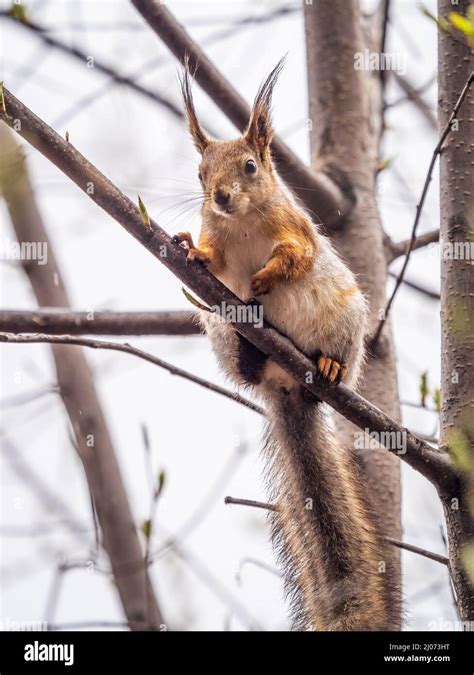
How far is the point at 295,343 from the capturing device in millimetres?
3158

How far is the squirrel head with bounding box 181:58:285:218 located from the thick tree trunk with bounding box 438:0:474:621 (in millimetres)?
607

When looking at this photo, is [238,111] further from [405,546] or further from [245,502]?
[405,546]

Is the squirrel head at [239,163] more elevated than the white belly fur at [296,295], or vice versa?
the squirrel head at [239,163]

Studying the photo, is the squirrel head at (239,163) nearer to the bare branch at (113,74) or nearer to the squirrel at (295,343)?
the squirrel at (295,343)

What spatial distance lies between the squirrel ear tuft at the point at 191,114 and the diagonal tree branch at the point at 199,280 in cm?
89

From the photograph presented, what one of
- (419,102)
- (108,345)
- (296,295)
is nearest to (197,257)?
(108,345)

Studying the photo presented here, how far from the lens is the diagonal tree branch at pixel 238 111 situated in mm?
3232

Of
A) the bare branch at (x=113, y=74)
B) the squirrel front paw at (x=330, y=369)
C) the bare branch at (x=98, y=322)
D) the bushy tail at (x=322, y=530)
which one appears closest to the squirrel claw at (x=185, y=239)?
the squirrel front paw at (x=330, y=369)

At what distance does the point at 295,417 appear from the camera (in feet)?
10.7

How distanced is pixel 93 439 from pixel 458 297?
182cm

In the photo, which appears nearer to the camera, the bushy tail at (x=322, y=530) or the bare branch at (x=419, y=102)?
the bushy tail at (x=322, y=530)
